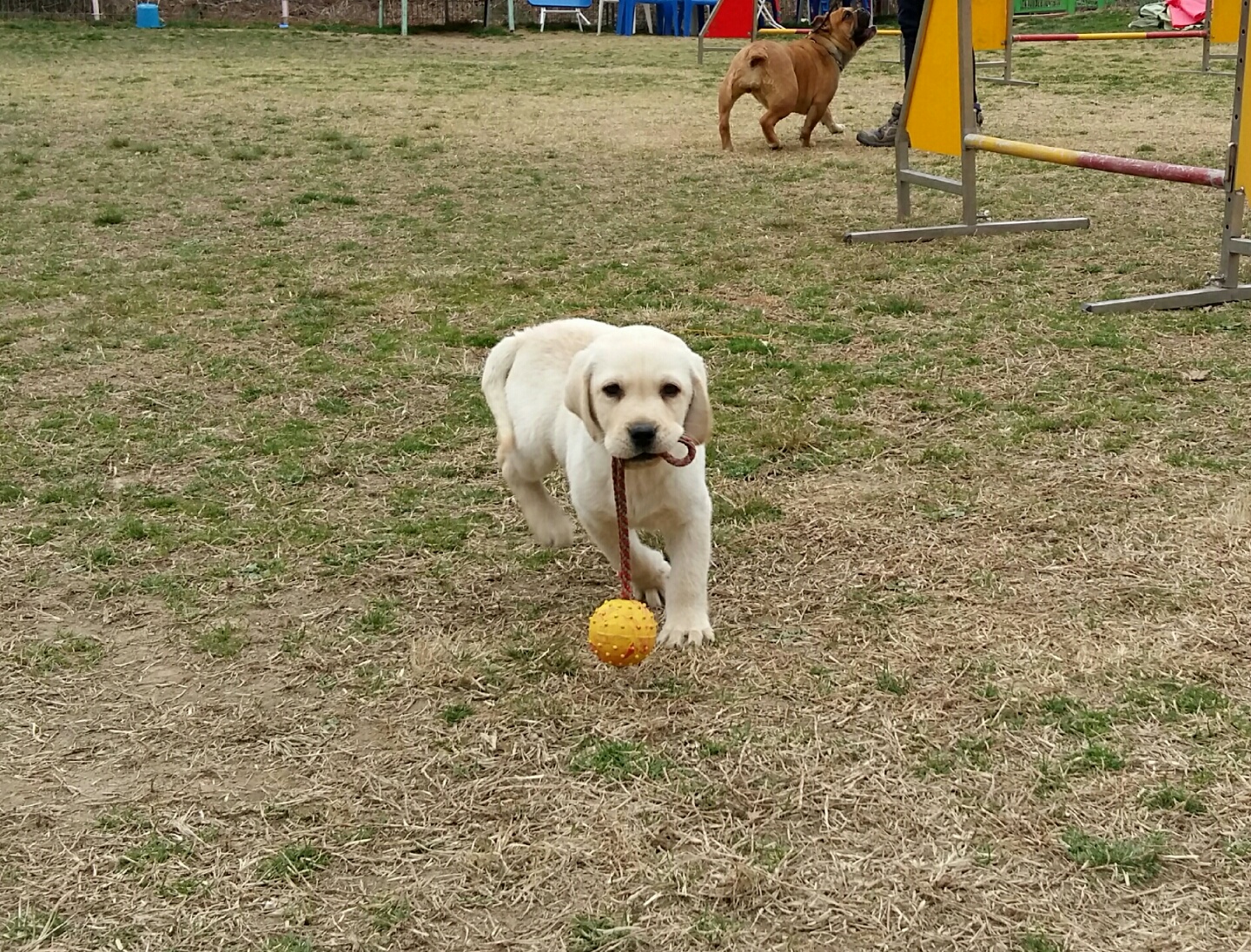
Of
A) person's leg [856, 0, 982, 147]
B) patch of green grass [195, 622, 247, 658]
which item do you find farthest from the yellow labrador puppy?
person's leg [856, 0, 982, 147]

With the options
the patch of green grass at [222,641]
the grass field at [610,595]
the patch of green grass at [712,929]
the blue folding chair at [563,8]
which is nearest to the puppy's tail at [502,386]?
the grass field at [610,595]

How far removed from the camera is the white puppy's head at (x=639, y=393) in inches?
94.1

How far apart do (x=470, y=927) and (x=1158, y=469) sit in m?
2.32

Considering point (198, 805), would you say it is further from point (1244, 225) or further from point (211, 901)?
point (1244, 225)

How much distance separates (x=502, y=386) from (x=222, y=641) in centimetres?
88

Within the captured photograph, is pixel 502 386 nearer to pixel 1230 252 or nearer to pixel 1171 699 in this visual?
pixel 1171 699

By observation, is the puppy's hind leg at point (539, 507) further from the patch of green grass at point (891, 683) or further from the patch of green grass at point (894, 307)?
the patch of green grass at point (894, 307)

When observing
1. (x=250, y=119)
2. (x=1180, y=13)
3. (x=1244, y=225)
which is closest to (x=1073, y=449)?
(x=1244, y=225)

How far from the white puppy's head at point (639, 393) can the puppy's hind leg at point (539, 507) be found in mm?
515

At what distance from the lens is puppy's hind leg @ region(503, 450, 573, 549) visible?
3049 mm

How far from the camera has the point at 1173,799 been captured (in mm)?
2053

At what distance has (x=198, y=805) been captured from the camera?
2.15m

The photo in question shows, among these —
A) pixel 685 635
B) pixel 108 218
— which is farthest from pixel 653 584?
pixel 108 218

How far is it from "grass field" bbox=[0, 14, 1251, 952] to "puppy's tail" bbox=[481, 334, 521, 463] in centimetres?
30
